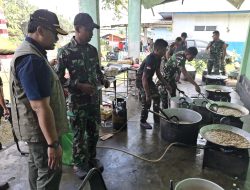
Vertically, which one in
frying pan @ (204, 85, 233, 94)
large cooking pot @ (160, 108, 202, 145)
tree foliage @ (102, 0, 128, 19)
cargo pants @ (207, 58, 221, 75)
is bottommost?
large cooking pot @ (160, 108, 202, 145)

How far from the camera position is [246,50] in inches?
304

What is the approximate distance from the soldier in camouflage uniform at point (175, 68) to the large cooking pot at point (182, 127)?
2.57 ft

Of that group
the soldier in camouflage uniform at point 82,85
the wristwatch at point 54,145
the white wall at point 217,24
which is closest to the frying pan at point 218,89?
the soldier in camouflage uniform at point 82,85

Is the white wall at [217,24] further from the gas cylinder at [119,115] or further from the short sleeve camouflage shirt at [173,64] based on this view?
the gas cylinder at [119,115]

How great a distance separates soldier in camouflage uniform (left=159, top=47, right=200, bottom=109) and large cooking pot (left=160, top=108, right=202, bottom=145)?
0.78 meters

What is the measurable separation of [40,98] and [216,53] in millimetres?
7619

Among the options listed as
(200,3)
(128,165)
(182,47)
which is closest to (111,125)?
(128,165)

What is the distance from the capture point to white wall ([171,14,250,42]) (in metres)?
13.4

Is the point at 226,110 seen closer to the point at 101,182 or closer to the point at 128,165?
the point at 128,165

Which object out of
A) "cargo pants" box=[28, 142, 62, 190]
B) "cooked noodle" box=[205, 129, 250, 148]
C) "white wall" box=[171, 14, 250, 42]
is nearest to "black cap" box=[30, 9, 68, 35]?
"cargo pants" box=[28, 142, 62, 190]

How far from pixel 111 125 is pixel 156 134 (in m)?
0.94

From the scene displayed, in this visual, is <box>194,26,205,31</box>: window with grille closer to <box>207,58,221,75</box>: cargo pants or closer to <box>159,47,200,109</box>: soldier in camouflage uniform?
<box>207,58,221,75</box>: cargo pants

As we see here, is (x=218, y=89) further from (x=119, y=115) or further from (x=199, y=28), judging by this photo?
(x=199, y=28)

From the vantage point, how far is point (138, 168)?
10.4 feet
